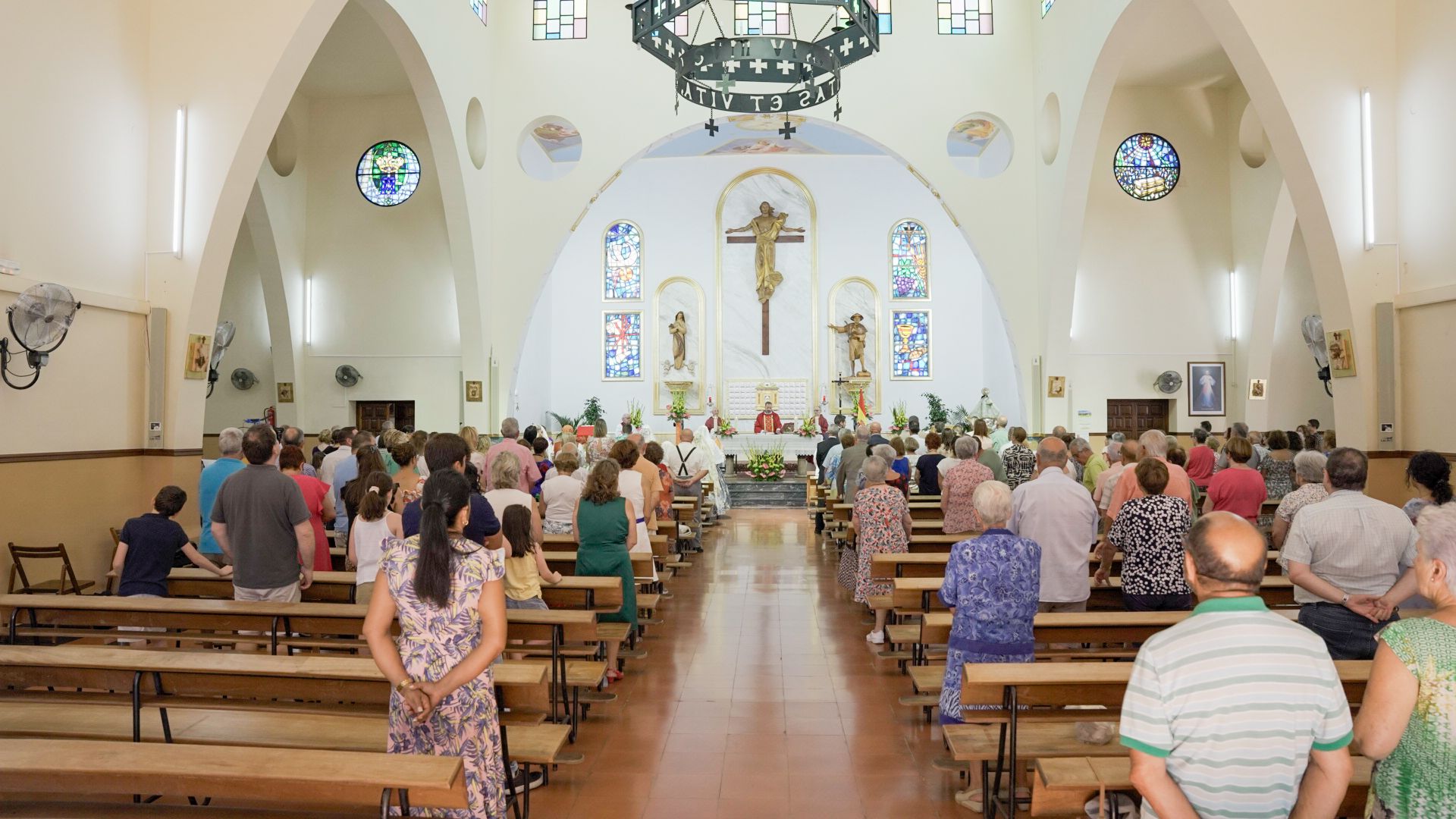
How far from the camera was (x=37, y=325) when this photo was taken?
6602 millimetres

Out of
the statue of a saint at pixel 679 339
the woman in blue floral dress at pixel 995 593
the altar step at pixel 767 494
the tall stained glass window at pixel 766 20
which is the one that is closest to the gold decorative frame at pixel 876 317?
the statue of a saint at pixel 679 339

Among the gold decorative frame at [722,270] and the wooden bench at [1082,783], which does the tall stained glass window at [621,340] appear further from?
the wooden bench at [1082,783]

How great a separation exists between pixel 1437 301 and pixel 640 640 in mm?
6128

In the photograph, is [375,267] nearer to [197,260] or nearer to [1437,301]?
[197,260]

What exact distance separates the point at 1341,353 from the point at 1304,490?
10.9 ft

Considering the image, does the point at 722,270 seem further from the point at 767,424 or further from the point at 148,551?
the point at 148,551

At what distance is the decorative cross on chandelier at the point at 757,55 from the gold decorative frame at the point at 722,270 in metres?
13.1

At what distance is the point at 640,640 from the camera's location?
7.20m

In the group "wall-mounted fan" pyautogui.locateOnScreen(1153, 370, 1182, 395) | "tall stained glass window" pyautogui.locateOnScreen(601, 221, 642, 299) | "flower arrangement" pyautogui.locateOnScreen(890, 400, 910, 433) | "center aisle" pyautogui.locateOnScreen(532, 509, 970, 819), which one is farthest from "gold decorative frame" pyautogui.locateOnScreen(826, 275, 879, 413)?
"center aisle" pyautogui.locateOnScreen(532, 509, 970, 819)

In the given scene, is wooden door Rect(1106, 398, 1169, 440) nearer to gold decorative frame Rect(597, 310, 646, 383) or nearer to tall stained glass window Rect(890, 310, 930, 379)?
tall stained glass window Rect(890, 310, 930, 379)

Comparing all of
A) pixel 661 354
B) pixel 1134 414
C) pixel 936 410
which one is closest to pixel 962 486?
pixel 1134 414

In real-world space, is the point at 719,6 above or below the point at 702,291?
above

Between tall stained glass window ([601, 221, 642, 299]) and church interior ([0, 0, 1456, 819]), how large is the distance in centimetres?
196

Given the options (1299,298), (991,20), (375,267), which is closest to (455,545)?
(375,267)
